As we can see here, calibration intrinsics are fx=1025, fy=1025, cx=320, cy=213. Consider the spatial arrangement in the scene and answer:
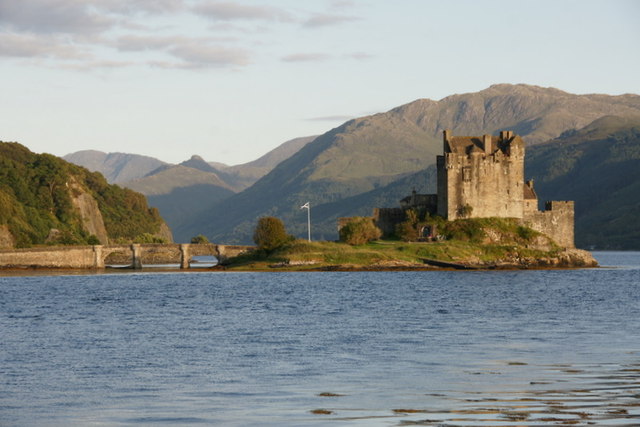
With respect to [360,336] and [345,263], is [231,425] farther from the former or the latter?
[345,263]

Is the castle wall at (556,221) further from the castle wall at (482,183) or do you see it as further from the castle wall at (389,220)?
the castle wall at (389,220)

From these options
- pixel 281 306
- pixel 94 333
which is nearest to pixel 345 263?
pixel 281 306

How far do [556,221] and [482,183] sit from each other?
1395 centimetres

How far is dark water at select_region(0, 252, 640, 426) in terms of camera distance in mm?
29031

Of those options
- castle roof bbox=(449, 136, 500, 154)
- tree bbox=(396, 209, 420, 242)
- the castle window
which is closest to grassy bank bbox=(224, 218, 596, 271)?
tree bbox=(396, 209, 420, 242)

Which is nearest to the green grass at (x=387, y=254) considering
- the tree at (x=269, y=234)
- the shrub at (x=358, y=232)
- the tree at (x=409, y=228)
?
the tree at (x=409, y=228)

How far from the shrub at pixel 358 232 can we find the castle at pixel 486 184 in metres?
8.92

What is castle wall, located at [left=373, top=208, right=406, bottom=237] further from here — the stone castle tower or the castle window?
the castle window

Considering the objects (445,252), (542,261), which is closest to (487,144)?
(542,261)

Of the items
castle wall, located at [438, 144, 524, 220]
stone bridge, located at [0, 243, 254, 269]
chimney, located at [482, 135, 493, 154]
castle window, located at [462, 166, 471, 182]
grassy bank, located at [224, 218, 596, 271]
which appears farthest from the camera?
stone bridge, located at [0, 243, 254, 269]

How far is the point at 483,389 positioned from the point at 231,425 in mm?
9302

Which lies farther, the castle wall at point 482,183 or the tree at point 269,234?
the tree at point 269,234

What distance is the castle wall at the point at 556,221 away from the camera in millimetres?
148125

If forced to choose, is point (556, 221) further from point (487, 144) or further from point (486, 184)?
point (487, 144)
